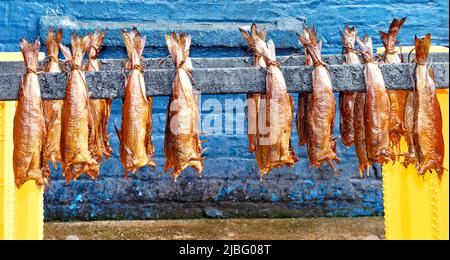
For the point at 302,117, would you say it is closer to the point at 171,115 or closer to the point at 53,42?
the point at 171,115

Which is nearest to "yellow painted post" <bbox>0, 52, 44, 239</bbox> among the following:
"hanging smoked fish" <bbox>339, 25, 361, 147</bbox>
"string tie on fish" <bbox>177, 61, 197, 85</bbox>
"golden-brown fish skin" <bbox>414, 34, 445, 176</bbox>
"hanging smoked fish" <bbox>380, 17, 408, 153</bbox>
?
"string tie on fish" <bbox>177, 61, 197, 85</bbox>

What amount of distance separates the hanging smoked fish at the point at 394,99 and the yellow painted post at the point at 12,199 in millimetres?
2336

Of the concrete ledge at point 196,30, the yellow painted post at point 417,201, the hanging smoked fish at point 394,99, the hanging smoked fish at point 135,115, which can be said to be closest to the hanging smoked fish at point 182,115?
the hanging smoked fish at point 135,115

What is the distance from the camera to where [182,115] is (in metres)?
2.26

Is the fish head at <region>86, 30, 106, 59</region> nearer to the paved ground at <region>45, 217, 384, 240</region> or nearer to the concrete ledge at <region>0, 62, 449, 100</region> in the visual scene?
the concrete ledge at <region>0, 62, 449, 100</region>

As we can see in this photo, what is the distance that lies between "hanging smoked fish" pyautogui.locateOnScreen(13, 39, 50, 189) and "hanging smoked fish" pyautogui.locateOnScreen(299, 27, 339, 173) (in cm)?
140

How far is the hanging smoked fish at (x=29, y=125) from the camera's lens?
2232 mm

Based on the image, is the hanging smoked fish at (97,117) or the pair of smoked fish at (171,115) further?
the hanging smoked fish at (97,117)

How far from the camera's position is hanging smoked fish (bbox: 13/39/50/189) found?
223 cm

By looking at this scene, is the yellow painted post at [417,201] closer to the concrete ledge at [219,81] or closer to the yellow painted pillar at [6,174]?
the concrete ledge at [219,81]

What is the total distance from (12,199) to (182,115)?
1.44 metres
